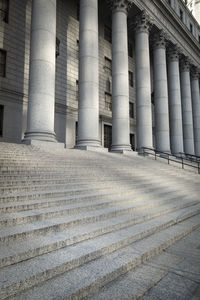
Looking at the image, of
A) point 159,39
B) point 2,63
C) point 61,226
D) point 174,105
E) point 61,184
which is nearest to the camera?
point 61,226

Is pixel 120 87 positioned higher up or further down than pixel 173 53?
further down

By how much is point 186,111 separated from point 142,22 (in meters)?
13.4

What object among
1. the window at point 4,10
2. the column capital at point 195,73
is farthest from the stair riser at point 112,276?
the column capital at point 195,73

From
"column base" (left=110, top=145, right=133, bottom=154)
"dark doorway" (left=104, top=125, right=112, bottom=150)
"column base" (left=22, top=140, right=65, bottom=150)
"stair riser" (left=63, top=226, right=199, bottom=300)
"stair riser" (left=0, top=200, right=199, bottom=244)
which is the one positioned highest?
"dark doorway" (left=104, top=125, right=112, bottom=150)

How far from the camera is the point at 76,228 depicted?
4863mm

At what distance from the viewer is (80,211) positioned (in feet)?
18.9

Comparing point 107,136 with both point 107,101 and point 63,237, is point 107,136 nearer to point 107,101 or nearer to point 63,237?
point 107,101

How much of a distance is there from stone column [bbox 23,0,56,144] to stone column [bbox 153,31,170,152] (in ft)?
47.8

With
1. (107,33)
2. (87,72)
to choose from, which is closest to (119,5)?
(107,33)

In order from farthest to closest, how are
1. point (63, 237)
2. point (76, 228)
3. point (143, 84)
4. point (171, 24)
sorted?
1. point (171, 24)
2. point (143, 84)
3. point (76, 228)
4. point (63, 237)

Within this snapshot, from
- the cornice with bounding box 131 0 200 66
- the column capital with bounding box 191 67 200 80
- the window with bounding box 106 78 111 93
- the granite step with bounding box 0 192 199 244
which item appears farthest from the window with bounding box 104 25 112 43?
the granite step with bounding box 0 192 199 244

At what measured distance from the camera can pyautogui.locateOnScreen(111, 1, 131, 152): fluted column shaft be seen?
62.9ft

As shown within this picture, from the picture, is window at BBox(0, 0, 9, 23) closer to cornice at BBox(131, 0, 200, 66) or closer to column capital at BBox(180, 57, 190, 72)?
cornice at BBox(131, 0, 200, 66)

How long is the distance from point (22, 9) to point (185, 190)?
66.3ft
